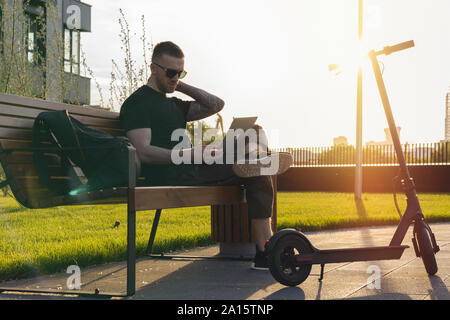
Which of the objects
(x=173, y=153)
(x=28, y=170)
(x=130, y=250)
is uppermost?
(x=173, y=153)

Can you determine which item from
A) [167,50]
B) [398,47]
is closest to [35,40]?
[167,50]

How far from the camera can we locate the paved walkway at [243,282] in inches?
133

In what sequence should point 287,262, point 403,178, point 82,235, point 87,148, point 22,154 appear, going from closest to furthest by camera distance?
point 87,148, point 287,262, point 22,154, point 403,178, point 82,235

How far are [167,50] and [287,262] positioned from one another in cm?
178

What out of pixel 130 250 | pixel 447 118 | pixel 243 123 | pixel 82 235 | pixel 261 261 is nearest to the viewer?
pixel 130 250

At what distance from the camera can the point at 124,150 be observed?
3.36m

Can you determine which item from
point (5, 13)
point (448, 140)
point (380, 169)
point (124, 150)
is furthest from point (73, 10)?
point (124, 150)

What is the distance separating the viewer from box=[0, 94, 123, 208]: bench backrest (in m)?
3.60

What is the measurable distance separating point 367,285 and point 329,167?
20.7m

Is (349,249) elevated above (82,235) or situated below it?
above

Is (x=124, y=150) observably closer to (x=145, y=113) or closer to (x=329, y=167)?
(x=145, y=113)

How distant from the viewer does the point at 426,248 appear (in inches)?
153

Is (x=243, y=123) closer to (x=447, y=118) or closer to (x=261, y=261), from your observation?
(x=261, y=261)

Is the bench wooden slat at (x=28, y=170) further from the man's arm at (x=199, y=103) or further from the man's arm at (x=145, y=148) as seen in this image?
the man's arm at (x=199, y=103)
